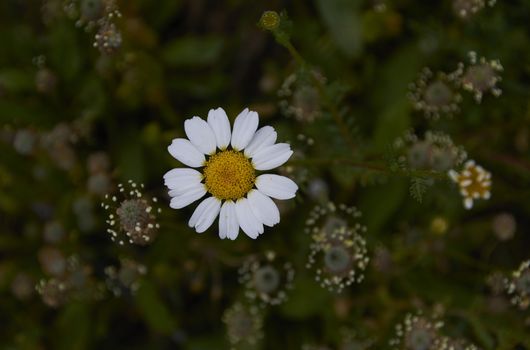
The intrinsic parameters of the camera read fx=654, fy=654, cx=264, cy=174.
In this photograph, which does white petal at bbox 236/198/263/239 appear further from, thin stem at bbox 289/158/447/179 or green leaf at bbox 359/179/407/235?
green leaf at bbox 359/179/407/235

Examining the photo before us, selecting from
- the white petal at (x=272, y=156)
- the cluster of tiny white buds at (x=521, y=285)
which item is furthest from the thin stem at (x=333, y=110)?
the cluster of tiny white buds at (x=521, y=285)

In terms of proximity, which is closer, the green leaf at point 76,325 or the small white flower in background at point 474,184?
the small white flower in background at point 474,184

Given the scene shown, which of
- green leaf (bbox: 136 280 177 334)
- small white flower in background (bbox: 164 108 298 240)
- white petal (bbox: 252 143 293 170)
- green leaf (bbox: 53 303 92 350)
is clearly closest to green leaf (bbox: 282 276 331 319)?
green leaf (bbox: 136 280 177 334)

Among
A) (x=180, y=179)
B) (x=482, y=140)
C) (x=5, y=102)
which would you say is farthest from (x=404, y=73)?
(x=5, y=102)

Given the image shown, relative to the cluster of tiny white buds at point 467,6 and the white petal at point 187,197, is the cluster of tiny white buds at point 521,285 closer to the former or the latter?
the cluster of tiny white buds at point 467,6

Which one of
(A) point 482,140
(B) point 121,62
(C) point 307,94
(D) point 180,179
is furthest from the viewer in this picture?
(A) point 482,140

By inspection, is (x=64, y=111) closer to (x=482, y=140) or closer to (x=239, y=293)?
(x=239, y=293)
